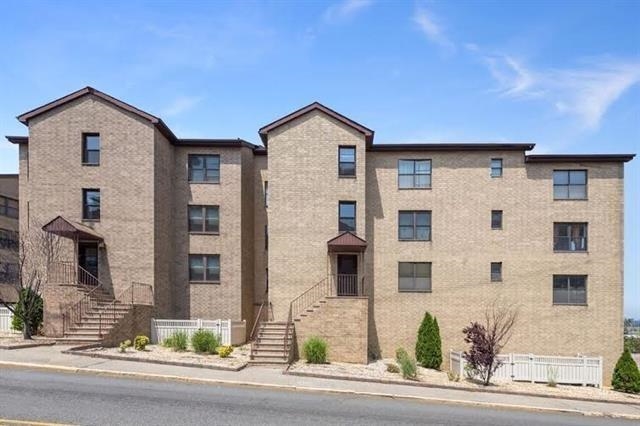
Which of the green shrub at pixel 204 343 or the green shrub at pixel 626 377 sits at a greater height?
the green shrub at pixel 204 343

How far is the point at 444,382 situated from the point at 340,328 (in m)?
5.84

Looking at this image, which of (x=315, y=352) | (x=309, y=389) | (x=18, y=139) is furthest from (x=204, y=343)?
(x=18, y=139)

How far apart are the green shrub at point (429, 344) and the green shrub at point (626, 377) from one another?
743 centimetres

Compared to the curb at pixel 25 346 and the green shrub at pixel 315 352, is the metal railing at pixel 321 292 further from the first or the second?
the curb at pixel 25 346

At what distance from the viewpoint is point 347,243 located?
2477 centimetres

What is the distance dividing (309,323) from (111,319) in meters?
8.34

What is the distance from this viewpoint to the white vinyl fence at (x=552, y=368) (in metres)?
22.5

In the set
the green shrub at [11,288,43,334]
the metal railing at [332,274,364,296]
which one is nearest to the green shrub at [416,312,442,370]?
the metal railing at [332,274,364,296]

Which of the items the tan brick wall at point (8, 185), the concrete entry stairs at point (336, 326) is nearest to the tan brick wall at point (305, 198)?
the concrete entry stairs at point (336, 326)

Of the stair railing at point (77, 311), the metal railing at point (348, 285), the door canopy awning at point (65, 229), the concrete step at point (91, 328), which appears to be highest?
the door canopy awning at point (65, 229)

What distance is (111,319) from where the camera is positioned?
71.5ft

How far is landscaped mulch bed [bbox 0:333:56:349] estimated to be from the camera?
19.0m

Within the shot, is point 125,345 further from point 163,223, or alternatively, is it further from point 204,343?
point 163,223

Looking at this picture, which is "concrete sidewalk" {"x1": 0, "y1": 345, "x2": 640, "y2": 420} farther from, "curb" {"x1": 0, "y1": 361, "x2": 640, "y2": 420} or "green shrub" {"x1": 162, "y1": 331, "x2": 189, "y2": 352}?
"green shrub" {"x1": 162, "y1": 331, "x2": 189, "y2": 352}
